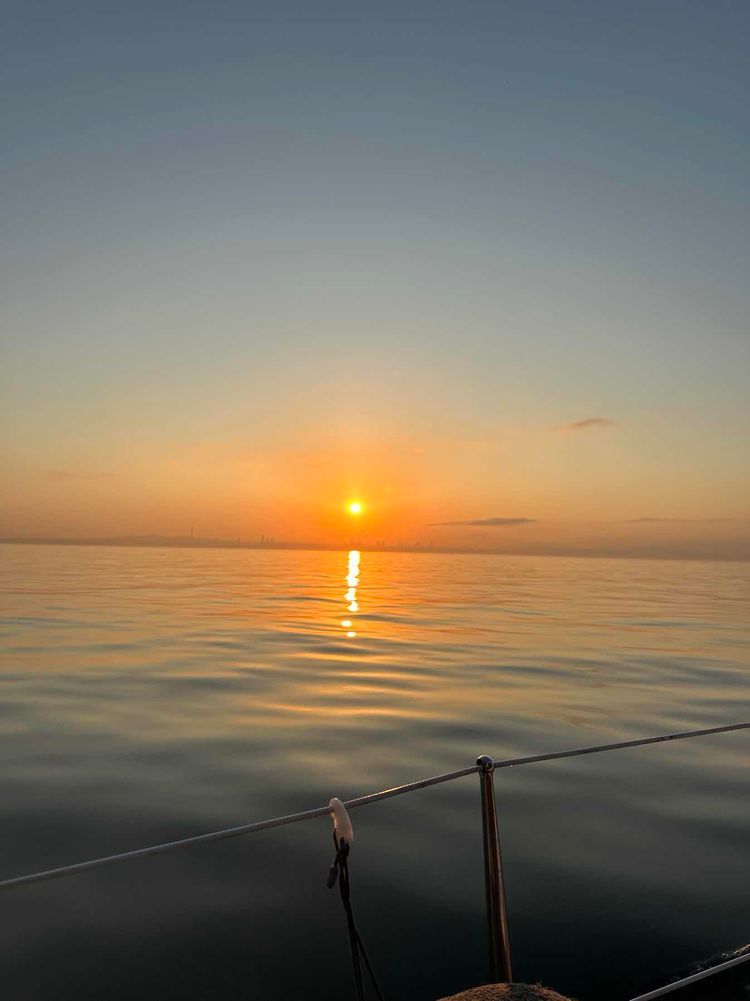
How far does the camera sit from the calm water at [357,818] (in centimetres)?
487

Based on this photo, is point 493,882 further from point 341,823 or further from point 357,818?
point 357,818

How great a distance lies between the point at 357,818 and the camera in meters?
7.47

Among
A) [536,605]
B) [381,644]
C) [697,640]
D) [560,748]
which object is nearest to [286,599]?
[536,605]

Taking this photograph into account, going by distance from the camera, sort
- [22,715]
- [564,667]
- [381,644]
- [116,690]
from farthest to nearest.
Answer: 1. [381,644]
2. [564,667]
3. [116,690]
4. [22,715]

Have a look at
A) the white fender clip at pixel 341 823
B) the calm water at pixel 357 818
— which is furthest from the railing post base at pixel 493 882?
the calm water at pixel 357 818

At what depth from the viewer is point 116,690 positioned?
12984 mm

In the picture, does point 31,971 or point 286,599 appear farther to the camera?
point 286,599

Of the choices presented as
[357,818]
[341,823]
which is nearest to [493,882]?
[341,823]

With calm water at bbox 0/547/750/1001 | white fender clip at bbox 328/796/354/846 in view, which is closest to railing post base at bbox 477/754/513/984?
white fender clip at bbox 328/796/354/846

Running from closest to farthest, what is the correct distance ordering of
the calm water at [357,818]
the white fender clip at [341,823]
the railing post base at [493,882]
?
the white fender clip at [341,823], the railing post base at [493,882], the calm water at [357,818]

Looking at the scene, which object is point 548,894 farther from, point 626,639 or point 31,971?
point 626,639

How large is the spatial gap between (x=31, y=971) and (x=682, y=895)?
14.0 feet

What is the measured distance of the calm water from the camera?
4867 mm

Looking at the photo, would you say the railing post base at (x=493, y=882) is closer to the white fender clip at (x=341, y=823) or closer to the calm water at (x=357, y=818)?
the white fender clip at (x=341, y=823)
